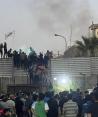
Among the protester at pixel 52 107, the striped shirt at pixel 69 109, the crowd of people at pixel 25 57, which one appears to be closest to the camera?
the striped shirt at pixel 69 109

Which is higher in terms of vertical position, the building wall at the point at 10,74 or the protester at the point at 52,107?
the building wall at the point at 10,74

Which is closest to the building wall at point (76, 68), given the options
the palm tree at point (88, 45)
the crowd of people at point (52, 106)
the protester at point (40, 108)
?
the palm tree at point (88, 45)

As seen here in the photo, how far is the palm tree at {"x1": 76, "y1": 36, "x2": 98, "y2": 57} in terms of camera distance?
6212 centimetres

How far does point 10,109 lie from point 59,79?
27251 millimetres

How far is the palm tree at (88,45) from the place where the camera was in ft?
204

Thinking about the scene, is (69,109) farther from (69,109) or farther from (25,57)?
(25,57)

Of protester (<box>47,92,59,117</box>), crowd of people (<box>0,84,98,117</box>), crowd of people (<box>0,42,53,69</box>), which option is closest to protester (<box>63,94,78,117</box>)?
crowd of people (<box>0,84,98,117</box>)

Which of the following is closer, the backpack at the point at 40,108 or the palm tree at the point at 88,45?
the backpack at the point at 40,108

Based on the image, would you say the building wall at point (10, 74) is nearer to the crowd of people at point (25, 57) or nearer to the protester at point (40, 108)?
the crowd of people at point (25, 57)

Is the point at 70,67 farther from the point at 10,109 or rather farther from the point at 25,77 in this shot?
the point at 10,109

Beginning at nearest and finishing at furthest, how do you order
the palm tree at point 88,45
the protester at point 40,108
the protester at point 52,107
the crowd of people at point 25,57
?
the protester at point 40,108, the protester at point 52,107, the crowd of people at point 25,57, the palm tree at point 88,45

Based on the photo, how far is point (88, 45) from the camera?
62719 mm

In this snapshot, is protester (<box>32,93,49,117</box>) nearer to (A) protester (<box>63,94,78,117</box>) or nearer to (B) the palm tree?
(A) protester (<box>63,94,78,117</box>)

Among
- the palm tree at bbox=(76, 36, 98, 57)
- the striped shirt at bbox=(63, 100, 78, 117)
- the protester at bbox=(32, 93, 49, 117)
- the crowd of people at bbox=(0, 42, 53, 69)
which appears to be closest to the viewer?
the striped shirt at bbox=(63, 100, 78, 117)
